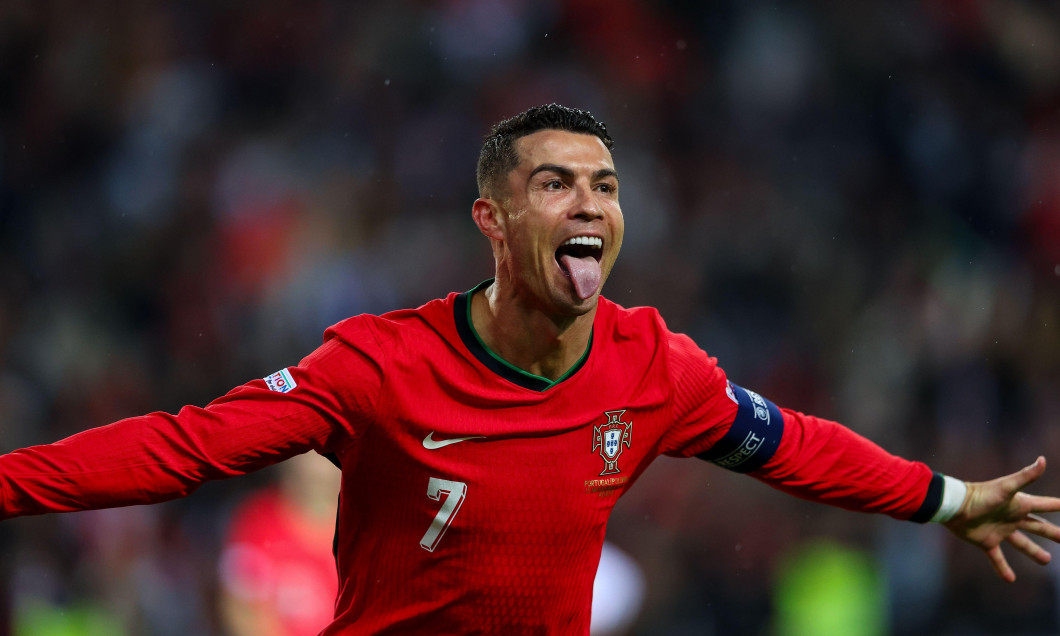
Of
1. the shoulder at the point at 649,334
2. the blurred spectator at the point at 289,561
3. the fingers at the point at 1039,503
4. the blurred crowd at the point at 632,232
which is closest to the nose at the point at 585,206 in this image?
the shoulder at the point at 649,334

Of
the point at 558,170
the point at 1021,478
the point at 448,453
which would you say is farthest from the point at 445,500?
the point at 1021,478

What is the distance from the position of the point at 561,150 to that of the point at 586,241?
0.28 metres

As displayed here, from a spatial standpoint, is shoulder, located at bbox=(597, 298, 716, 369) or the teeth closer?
the teeth

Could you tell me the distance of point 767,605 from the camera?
20.7ft

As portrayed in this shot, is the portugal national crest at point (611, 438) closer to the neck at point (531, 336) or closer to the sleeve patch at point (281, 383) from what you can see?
the neck at point (531, 336)

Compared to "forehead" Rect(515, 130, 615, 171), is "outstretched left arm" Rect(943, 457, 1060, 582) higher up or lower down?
lower down

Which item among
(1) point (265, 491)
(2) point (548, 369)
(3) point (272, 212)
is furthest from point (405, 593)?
(3) point (272, 212)

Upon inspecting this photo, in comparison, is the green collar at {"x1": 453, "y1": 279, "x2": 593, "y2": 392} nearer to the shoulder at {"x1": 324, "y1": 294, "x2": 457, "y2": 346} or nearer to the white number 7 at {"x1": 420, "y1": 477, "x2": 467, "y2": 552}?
the shoulder at {"x1": 324, "y1": 294, "x2": 457, "y2": 346}

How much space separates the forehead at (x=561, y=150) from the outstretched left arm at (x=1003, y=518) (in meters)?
1.59

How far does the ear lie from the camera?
3.29 meters

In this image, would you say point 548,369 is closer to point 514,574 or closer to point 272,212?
point 514,574

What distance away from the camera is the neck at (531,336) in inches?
125

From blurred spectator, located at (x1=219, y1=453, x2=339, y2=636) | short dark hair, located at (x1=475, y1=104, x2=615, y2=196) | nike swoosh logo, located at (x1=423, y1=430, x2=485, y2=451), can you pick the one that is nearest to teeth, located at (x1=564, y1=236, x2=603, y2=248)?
short dark hair, located at (x1=475, y1=104, x2=615, y2=196)

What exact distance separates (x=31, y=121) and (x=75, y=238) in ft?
3.12
